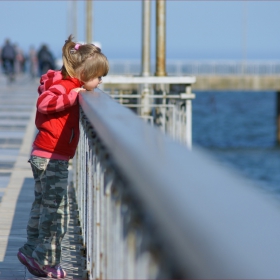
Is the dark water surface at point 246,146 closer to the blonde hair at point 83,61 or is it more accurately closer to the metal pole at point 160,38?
the metal pole at point 160,38

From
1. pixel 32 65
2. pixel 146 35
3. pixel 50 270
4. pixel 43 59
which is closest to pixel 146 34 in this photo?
pixel 146 35

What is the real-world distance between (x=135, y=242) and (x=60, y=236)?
2363 mm

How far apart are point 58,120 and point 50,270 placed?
0.79m

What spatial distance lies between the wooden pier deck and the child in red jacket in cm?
27

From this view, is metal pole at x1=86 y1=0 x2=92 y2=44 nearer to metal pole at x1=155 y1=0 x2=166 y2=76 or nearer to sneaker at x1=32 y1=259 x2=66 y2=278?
metal pole at x1=155 y1=0 x2=166 y2=76

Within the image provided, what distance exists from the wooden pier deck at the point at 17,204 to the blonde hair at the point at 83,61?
113 cm

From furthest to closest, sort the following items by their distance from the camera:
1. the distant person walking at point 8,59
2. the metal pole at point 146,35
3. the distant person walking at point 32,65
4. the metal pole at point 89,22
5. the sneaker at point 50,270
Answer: the distant person walking at point 32,65
the distant person walking at point 8,59
the metal pole at point 89,22
the metal pole at point 146,35
the sneaker at point 50,270

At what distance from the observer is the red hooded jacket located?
3.63 m

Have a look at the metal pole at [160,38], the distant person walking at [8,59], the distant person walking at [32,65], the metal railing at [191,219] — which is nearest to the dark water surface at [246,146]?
the distant person walking at [8,59]

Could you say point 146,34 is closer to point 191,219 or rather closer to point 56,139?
point 56,139

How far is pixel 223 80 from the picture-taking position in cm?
4059

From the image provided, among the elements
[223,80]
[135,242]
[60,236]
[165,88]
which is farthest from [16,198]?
[223,80]

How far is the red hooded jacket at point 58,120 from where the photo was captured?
3.63 meters

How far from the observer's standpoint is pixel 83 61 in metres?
3.61
